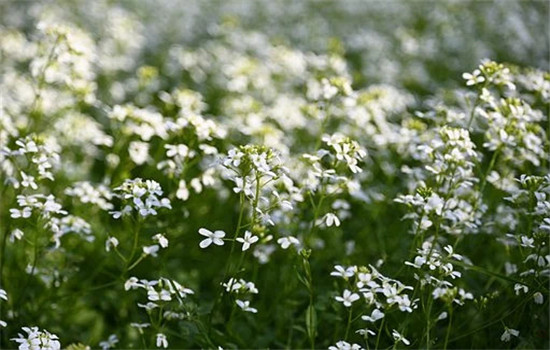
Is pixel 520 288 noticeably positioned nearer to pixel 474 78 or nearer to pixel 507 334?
pixel 507 334

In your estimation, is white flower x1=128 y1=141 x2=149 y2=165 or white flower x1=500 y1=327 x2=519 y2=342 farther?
white flower x1=128 y1=141 x2=149 y2=165

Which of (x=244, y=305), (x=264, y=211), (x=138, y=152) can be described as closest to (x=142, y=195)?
(x=264, y=211)

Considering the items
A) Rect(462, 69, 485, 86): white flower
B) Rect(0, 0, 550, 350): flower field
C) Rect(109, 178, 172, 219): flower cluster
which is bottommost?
Rect(0, 0, 550, 350): flower field

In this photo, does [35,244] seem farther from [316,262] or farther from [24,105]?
[24,105]

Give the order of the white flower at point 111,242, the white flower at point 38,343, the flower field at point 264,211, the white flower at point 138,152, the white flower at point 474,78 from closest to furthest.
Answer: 1. the white flower at point 38,343
2. the flower field at point 264,211
3. the white flower at point 111,242
4. the white flower at point 474,78
5. the white flower at point 138,152

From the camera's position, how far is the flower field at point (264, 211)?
325 centimetres

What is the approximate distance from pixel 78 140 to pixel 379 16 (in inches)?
235

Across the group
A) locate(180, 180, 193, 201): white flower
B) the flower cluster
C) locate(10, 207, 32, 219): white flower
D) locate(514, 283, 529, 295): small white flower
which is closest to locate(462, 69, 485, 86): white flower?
locate(514, 283, 529, 295): small white flower

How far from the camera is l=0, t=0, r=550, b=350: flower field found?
Answer: 3.25 meters

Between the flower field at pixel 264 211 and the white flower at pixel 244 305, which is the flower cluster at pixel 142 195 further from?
the white flower at pixel 244 305

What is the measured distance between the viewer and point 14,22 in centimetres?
807

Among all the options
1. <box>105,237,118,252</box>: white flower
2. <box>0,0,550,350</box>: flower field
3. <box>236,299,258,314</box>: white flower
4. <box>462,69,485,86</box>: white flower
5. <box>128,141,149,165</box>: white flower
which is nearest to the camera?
<box>236,299,258,314</box>: white flower

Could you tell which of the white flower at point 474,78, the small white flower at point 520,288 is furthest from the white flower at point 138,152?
the small white flower at point 520,288

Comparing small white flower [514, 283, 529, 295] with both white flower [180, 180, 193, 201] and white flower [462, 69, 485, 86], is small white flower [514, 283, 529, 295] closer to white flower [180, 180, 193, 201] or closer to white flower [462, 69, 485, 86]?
white flower [462, 69, 485, 86]
